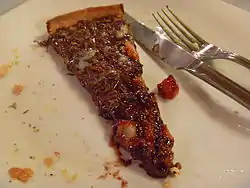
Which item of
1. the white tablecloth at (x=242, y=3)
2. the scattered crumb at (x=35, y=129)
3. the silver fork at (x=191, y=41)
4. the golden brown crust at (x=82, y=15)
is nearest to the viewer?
the scattered crumb at (x=35, y=129)

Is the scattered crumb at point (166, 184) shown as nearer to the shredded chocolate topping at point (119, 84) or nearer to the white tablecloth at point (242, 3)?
the shredded chocolate topping at point (119, 84)

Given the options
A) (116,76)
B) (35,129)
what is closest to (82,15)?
(116,76)

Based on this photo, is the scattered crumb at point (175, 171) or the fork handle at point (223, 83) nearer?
the scattered crumb at point (175, 171)

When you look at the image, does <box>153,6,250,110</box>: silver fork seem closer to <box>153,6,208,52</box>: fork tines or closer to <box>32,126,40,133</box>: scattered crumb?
<box>153,6,208,52</box>: fork tines

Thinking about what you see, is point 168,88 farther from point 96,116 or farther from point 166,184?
point 166,184

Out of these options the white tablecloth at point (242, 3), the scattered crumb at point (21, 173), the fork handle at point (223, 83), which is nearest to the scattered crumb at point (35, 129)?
the scattered crumb at point (21, 173)

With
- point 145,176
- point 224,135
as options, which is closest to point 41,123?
point 145,176
